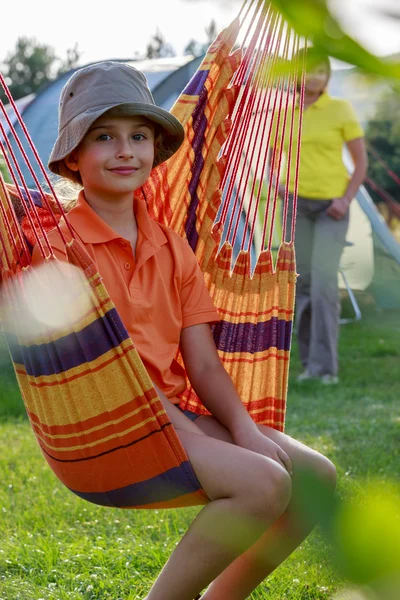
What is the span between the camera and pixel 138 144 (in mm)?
1675

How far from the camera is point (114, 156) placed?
1639mm

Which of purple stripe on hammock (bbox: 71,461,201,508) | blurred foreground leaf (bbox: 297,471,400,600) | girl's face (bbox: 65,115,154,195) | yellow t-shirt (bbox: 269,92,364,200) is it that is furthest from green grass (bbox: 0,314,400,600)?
yellow t-shirt (bbox: 269,92,364,200)

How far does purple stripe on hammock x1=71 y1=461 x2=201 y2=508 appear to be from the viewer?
57.0 inches

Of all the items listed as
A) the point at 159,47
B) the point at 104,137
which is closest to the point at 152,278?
the point at 104,137

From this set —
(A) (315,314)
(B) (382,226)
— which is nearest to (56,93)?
(B) (382,226)

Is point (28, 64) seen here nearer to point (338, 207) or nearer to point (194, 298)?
point (338, 207)

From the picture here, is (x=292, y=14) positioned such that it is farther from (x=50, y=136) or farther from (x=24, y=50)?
(x=24, y=50)

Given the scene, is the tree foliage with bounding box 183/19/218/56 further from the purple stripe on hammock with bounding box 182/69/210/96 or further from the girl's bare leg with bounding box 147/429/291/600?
the girl's bare leg with bounding box 147/429/291/600

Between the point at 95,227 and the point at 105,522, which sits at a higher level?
the point at 95,227

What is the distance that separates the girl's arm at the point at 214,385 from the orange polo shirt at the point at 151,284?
2 centimetres

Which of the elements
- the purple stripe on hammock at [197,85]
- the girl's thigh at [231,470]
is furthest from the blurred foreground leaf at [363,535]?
the purple stripe on hammock at [197,85]

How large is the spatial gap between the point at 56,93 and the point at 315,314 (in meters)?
3.90

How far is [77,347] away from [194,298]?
1.14ft

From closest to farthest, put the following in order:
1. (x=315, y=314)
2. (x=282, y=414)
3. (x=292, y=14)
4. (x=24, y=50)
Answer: (x=292, y=14)
(x=282, y=414)
(x=315, y=314)
(x=24, y=50)
